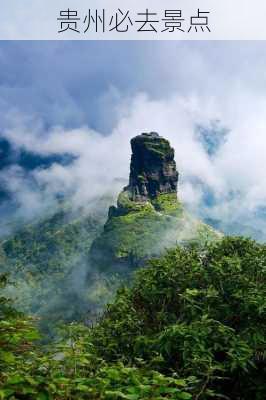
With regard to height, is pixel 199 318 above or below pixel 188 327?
above

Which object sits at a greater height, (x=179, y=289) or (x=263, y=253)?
(x=263, y=253)

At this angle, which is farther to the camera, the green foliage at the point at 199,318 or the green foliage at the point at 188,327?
the green foliage at the point at 199,318

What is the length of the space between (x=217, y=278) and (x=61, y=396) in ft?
37.3

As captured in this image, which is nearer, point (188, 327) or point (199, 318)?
point (188, 327)

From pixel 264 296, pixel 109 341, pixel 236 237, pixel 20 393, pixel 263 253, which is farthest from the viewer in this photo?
pixel 236 237

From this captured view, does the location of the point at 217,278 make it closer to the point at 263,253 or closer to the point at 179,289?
the point at 179,289

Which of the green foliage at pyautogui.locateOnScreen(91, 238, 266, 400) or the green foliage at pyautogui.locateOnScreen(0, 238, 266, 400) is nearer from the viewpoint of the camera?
the green foliage at pyautogui.locateOnScreen(0, 238, 266, 400)

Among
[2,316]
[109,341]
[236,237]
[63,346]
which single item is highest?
[236,237]

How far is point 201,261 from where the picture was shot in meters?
19.0

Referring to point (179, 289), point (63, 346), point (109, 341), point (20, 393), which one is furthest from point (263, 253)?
point (20, 393)

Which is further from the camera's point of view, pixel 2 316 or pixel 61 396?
pixel 2 316

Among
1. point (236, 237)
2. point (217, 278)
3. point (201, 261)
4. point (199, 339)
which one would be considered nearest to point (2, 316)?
point (199, 339)

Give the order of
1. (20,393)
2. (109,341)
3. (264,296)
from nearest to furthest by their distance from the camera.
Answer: (20,393)
(264,296)
(109,341)

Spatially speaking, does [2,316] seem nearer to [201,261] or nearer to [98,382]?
[98,382]
